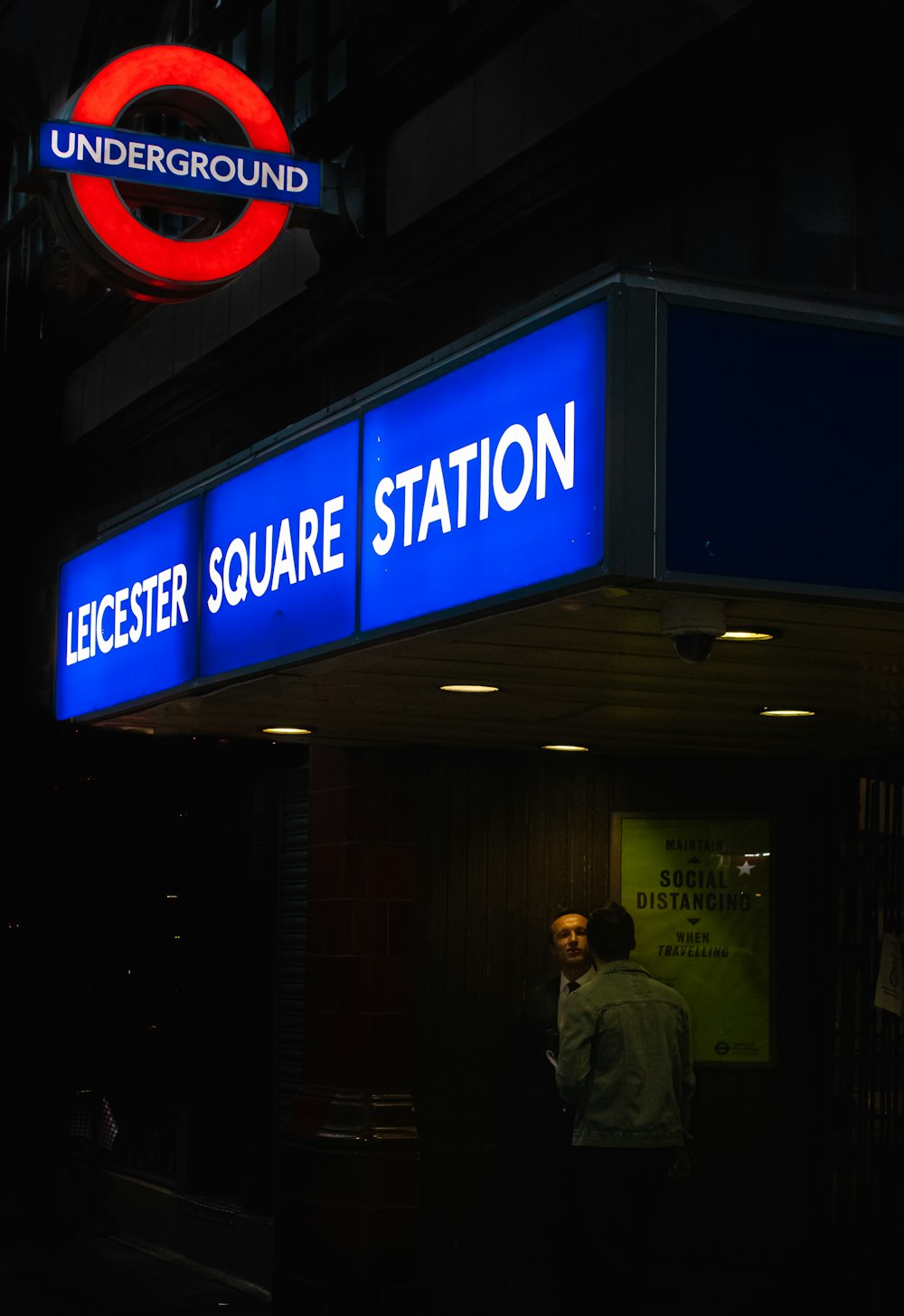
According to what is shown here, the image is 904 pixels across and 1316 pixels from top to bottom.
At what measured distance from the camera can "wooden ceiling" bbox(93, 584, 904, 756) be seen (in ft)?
19.7

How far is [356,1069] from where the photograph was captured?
9.80 metres

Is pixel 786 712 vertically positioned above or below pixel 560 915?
above

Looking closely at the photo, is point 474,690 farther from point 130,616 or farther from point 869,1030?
point 869,1030

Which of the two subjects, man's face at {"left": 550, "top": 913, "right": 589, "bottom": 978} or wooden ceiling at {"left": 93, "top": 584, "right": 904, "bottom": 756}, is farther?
man's face at {"left": 550, "top": 913, "right": 589, "bottom": 978}

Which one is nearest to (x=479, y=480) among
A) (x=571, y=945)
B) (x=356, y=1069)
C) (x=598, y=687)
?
(x=598, y=687)

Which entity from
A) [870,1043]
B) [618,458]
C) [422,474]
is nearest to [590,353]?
[618,458]

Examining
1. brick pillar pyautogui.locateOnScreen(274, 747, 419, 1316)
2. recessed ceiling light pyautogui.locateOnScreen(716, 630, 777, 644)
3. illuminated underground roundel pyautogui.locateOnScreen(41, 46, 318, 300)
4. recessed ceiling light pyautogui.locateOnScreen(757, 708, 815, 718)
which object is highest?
illuminated underground roundel pyautogui.locateOnScreen(41, 46, 318, 300)

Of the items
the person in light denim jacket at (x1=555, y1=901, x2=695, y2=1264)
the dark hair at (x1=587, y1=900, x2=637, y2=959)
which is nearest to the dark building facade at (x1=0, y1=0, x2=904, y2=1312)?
the dark hair at (x1=587, y1=900, x2=637, y2=959)

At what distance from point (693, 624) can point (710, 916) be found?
15.1 feet

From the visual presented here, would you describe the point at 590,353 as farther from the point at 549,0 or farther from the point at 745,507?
the point at 549,0

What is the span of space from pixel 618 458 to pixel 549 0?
15.5 feet

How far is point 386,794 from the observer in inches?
396

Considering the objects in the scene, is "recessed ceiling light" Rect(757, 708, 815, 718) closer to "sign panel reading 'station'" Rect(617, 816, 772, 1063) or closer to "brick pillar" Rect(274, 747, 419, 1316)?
"sign panel reading 'station'" Rect(617, 816, 772, 1063)

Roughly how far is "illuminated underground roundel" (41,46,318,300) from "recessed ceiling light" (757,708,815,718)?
4.09 meters
